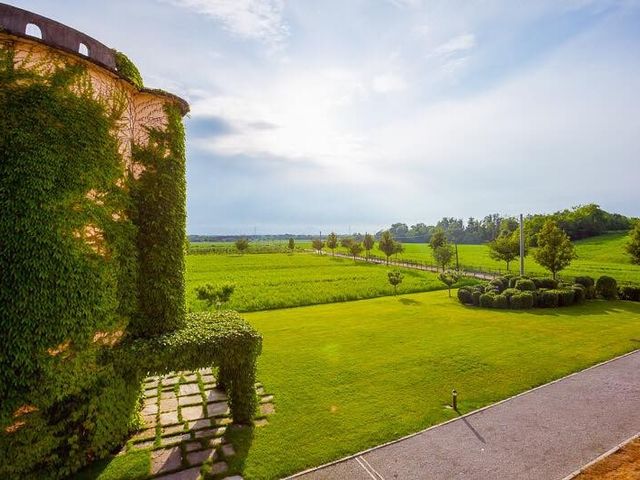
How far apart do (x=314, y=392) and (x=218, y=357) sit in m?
4.01

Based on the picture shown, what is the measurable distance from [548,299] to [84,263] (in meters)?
29.1

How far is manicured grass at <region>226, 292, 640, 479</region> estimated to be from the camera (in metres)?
9.73

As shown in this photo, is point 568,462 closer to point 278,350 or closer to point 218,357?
point 218,357

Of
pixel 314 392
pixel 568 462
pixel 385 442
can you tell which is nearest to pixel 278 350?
pixel 314 392

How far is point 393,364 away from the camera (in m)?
14.9

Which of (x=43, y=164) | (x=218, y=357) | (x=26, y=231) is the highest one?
(x=43, y=164)

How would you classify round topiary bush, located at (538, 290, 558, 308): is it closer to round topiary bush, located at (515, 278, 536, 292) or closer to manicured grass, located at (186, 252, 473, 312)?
round topiary bush, located at (515, 278, 536, 292)

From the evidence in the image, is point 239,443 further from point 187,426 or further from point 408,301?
point 408,301

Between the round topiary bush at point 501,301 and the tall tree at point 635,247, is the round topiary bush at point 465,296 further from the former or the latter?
the tall tree at point 635,247

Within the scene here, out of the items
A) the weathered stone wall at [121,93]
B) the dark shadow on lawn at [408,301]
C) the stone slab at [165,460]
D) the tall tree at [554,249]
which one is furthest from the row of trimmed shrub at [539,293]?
the weathered stone wall at [121,93]

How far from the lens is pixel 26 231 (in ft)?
23.6

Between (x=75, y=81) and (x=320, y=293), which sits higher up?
(x=75, y=81)

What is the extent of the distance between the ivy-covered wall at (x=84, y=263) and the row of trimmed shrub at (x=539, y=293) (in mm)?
22561

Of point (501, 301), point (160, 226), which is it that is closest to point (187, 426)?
point (160, 226)
